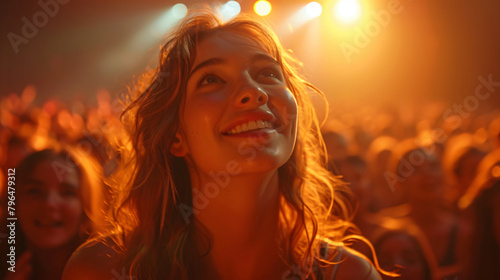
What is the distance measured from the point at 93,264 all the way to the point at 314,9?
716 cm

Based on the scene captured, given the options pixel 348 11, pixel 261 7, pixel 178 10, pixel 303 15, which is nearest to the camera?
pixel 261 7

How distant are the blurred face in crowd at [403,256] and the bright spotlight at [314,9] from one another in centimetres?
605

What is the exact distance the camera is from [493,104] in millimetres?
9180

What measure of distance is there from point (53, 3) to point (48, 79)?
199 cm

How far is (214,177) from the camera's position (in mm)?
1495

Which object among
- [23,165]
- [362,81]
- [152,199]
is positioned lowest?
[152,199]

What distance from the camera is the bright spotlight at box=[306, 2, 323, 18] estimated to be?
24.9 ft

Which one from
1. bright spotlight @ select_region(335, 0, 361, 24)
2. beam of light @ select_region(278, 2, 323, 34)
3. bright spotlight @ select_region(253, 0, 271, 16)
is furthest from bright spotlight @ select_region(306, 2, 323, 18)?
bright spotlight @ select_region(253, 0, 271, 16)

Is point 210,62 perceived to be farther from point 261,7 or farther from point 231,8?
point 261,7

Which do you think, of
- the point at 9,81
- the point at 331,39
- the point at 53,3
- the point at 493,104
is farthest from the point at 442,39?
the point at 9,81

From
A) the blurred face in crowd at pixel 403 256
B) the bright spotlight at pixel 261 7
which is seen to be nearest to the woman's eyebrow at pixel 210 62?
the blurred face in crowd at pixel 403 256

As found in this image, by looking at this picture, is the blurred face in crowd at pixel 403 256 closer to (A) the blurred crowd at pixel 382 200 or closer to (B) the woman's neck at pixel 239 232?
(A) the blurred crowd at pixel 382 200

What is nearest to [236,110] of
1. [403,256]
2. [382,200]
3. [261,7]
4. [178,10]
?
[403,256]

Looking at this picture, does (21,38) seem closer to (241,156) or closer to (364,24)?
(364,24)
